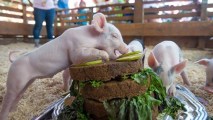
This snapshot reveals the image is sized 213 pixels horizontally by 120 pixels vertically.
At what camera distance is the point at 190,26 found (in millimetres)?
5211

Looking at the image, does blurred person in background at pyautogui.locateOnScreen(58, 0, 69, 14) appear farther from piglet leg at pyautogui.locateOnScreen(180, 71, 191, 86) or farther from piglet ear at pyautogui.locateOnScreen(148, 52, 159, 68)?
piglet ear at pyautogui.locateOnScreen(148, 52, 159, 68)

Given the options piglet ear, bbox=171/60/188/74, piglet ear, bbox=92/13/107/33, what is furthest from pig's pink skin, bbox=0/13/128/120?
piglet ear, bbox=171/60/188/74

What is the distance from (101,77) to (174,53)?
113 cm

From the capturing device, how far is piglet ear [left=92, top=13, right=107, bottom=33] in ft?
4.85

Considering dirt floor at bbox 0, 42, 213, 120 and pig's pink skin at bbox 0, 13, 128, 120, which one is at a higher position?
pig's pink skin at bbox 0, 13, 128, 120

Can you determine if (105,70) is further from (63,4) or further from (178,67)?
(63,4)

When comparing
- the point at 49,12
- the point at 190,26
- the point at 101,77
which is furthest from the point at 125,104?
the point at 190,26

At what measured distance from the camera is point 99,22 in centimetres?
150

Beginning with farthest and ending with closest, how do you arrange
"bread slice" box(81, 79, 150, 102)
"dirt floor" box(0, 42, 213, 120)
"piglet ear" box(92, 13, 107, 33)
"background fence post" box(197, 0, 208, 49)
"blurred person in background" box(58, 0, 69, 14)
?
"blurred person in background" box(58, 0, 69, 14), "background fence post" box(197, 0, 208, 49), "dirt floor" box(0, 42, 213, 120), "piglet ear" box(92, 13, 107, 33), "bread slice" box(81, 79, 150, 102)

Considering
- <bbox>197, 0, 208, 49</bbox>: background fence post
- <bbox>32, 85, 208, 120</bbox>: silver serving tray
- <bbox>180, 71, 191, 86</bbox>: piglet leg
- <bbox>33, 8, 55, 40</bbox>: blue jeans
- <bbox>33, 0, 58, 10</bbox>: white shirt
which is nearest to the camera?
<bbox>32, 85, 208, 120</bbox>: silver serving tray

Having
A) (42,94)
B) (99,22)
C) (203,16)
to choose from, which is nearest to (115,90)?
(99,22)

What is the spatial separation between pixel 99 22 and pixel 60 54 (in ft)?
1.05

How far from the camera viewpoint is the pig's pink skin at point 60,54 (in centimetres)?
149

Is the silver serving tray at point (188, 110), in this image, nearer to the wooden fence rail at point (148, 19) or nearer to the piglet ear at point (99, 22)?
the piglet ear at point (99, 22)
